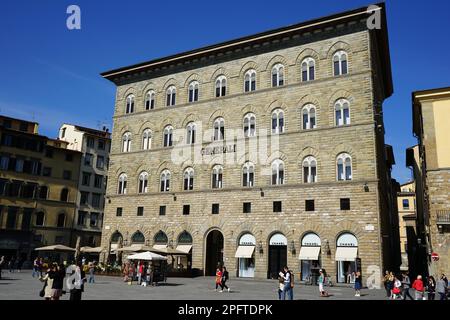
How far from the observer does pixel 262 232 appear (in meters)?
32.4

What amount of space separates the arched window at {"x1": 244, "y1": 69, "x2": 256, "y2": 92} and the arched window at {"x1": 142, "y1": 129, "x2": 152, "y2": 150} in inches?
433

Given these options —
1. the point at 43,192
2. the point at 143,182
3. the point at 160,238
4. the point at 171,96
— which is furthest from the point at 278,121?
the point at 43,192

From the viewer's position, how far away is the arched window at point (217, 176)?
118ft

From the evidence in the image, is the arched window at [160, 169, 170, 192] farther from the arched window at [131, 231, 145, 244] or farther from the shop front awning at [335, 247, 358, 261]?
the shop front awning at [335, 247, 358, 261]

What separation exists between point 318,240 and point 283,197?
4203 mm

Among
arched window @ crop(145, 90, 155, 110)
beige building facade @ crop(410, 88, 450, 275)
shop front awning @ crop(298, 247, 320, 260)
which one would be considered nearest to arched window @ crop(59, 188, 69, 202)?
arched window @ crop(145, 90, 155, 110)

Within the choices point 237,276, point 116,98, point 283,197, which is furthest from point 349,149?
point 116,98

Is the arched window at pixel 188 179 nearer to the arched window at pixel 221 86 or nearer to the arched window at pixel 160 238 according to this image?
the arched window at pixel 160 238

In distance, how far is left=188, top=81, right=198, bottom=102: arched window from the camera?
39.1 m

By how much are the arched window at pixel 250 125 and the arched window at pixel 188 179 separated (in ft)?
20.7

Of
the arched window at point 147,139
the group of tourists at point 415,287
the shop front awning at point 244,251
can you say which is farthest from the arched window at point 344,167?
the arched window at point 147,139

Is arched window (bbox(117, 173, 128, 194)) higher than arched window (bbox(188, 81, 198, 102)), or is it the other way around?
arched window (bbox(188, 81, 198, 102))

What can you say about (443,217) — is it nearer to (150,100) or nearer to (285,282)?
(285,282)

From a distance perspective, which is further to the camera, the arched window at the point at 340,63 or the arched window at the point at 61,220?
the arched window at the point at 61,220
